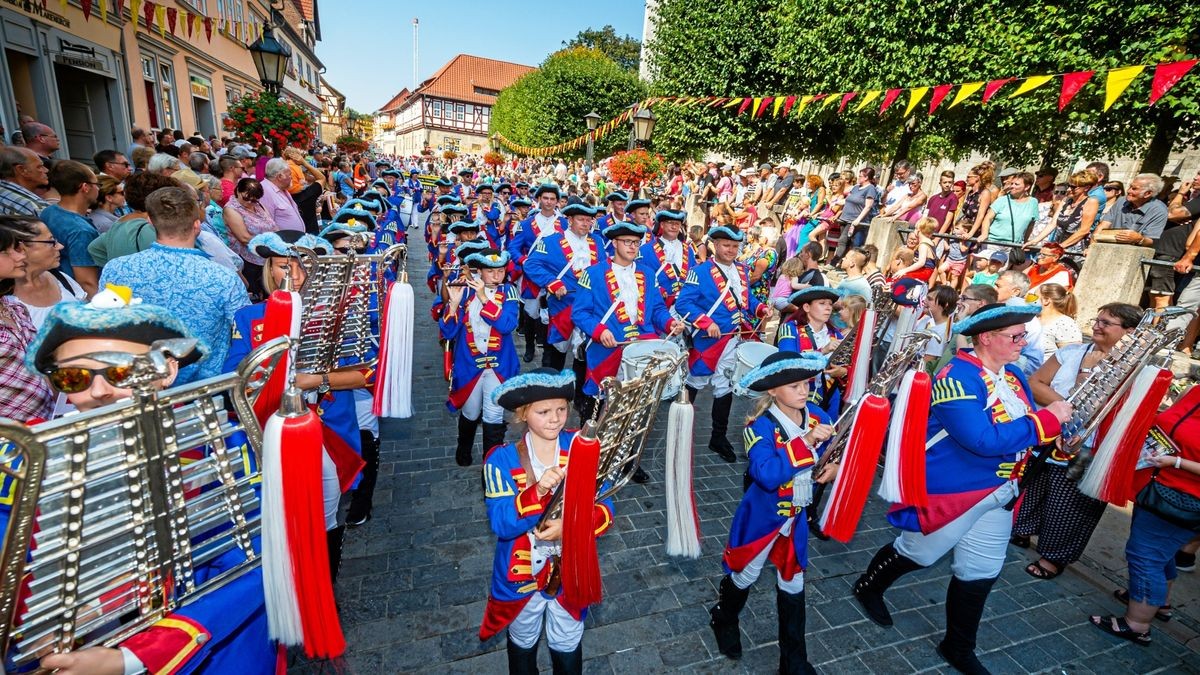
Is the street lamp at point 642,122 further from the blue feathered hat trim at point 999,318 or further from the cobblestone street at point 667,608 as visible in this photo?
the blue feathered hat trim at point 999,318

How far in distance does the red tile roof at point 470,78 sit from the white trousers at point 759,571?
7775 cm

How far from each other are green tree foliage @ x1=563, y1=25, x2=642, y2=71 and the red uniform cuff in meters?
71.2

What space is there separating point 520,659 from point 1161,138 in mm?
17276

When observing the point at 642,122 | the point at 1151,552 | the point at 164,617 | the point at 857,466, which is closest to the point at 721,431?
the point at 857,466

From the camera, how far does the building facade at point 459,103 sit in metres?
72.1

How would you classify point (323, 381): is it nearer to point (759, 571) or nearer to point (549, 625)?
point (549, 625)

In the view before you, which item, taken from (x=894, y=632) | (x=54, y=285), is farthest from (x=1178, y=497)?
(x=54, y=285)

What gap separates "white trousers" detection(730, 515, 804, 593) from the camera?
3.27 m

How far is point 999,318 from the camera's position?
3.21 m

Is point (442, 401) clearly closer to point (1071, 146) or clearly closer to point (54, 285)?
point (54, 285)

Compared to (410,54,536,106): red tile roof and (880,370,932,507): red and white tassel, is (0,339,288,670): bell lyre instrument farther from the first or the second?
(410,54,536,106): red tile roof

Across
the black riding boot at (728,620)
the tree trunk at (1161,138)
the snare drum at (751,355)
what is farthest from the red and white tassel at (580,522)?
the tree trunk at (1161,138)

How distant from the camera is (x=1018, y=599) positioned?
14.2ft

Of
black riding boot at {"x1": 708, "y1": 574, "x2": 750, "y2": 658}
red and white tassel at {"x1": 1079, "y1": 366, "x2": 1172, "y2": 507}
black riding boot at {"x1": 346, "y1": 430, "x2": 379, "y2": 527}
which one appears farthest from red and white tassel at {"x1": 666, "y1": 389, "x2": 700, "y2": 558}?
red and white tassel at {"x1": 1079, "y1": 366, "x2": 1172, "y2": 507}
